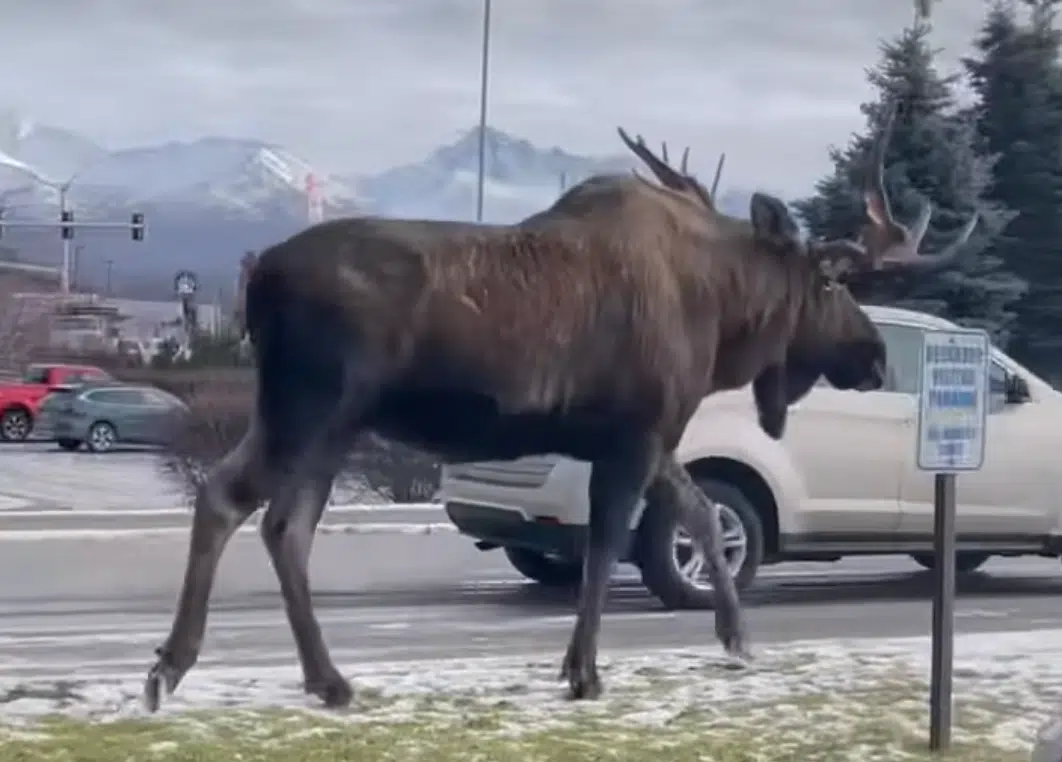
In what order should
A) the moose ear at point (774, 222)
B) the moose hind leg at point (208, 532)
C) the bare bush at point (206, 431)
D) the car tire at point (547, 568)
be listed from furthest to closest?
1. the bare bush at point (206, 431)
2. the car tire at point (547, 568)
3. the moose ear at point (774, 222)
4. the moose hind leg at point (208, 532)

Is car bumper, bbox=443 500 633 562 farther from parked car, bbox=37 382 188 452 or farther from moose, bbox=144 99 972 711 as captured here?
parked car, bbox=37 382 188 452

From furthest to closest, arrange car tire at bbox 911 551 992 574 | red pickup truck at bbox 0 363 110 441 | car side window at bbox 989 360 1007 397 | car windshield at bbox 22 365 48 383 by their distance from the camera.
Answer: car windshield at bbox 22 365 48 383
red pickup truck at bbox 0 363 110 441
car tire at bbox 911 551 992 574
car side window at bbox 989 360 1007 397

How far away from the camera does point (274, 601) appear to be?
15.0 m

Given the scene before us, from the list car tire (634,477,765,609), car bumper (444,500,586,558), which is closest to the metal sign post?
car tire (634,477,765,609)

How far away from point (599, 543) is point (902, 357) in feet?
18.6

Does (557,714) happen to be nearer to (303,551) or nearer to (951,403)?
(303,551)

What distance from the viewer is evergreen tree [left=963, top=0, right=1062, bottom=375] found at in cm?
3809

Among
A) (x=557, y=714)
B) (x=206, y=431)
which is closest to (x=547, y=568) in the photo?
(x=557, y=714)

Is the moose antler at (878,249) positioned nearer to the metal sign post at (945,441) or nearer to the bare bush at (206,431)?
the metal sign post at (945,441)

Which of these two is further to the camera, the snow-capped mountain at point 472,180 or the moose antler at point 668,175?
the snow-capped mountain at point 472,180

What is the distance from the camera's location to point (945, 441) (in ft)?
28.6

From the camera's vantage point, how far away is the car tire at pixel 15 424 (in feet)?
168

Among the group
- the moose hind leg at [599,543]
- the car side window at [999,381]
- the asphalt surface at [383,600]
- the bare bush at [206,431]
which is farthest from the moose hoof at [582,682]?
the bare bush at [206,431]

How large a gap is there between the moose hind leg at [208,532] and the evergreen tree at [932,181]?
893 inches
